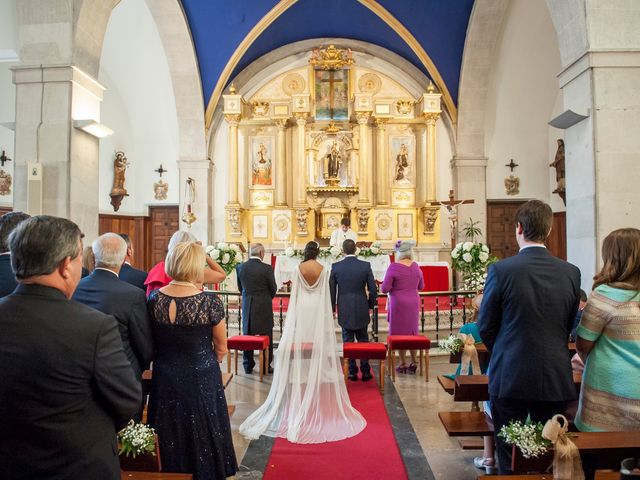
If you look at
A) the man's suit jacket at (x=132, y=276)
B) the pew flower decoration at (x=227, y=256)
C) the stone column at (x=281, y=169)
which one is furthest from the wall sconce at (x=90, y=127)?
the stone column at (x=281, y=169)

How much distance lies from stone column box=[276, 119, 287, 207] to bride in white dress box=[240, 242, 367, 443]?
856cm

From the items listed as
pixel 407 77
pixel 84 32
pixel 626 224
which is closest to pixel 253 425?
pixel 626 224

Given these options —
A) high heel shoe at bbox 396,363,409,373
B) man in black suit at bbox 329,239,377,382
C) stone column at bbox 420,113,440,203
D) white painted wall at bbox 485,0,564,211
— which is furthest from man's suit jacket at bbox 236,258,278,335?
white painted wall at bbox 485,0,564,211

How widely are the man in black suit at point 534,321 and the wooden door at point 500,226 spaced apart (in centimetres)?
1121

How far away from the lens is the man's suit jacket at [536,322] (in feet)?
8.27

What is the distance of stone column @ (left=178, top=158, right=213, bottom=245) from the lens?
13.1m

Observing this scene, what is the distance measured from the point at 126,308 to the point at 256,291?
11.2 feet

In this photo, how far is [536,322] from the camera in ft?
8.30

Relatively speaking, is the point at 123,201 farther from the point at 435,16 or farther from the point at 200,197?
the point at 435,16

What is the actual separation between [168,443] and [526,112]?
514 inches

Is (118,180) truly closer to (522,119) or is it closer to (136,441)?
(522,119)

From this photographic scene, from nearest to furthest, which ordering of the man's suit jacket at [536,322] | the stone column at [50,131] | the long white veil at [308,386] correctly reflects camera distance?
the man's suit jacket at [536,322]
the long white veil at [308,386]
the stone column at [50,131]

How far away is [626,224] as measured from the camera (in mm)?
5105

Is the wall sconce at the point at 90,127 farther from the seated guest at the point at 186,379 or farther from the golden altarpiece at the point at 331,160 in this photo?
the golden altarpiece at the point at 331,160
